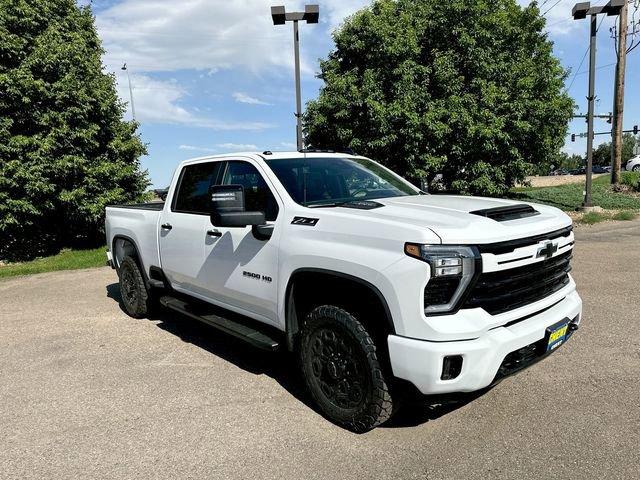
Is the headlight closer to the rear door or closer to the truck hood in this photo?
the truck hood

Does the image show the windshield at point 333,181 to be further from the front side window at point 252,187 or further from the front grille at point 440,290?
the front grille at point 440,290

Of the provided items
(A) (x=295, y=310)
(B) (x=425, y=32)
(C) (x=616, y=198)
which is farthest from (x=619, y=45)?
(A) (x=295, y=310)

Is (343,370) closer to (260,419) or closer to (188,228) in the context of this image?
(260,419)

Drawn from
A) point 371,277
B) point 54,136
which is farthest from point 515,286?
point 54,136

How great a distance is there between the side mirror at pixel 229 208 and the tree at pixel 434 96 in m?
10.7

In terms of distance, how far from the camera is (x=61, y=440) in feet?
11.2

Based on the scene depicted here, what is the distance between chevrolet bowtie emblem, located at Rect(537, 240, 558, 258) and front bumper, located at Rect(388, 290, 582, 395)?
0.54 m

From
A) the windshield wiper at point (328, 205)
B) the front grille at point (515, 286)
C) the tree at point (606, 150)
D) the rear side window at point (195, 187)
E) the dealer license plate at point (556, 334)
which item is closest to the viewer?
the front grille at point (515, 286)

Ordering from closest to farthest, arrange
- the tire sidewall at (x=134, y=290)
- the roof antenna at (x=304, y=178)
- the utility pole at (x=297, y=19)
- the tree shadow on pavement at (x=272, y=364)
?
the tree shadow on pavement at (x=272, y=364) → the roof antenna at (x=304, y=178) → the tire sidewall at (x=134, y=290) → the utility pole at (x=297, y=19)

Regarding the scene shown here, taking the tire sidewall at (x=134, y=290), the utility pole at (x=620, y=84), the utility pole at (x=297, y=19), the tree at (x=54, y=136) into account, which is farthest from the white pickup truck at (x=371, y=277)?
the utility pole at (x=620, y=84)

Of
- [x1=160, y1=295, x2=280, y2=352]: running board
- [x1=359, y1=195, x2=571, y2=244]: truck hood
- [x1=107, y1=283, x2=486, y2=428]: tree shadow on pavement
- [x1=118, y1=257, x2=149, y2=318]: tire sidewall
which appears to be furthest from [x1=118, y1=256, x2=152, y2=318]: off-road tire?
[x1=359, y1=195, x2=571, y2=244]: truck hood

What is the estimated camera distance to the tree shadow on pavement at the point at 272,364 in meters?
3.47

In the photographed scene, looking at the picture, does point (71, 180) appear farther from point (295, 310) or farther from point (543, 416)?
point (543, 416)

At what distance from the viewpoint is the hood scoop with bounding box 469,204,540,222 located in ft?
10.6
